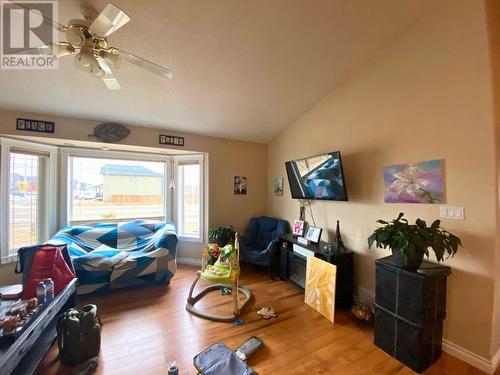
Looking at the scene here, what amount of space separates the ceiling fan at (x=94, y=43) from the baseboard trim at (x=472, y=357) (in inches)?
133

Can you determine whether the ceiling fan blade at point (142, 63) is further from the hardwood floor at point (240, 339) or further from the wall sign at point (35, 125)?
the hardwood floor at point (240, 339)

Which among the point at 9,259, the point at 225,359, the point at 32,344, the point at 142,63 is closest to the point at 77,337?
the point at 32,344

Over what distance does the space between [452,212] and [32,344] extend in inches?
132

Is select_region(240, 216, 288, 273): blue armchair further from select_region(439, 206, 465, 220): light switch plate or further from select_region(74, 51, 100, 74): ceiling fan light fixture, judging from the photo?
select_region(74, 51, 100, 74): ceiling fan light fixture

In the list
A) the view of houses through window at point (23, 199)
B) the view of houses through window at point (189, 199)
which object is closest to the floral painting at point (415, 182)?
the view of houses through window at point (189, 199)

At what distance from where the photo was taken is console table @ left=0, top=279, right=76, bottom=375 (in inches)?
49.4

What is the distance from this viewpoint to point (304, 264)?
2.96m

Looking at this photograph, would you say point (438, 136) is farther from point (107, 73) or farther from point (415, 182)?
point (107, 73)

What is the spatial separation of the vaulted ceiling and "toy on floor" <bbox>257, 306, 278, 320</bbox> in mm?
2701

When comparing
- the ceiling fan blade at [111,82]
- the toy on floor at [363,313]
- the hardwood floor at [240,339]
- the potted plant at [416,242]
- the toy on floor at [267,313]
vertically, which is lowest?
the hardwood floor at [240,339]

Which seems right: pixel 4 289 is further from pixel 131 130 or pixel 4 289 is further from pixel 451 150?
pixel 451 150

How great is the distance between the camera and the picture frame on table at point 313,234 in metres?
2.99

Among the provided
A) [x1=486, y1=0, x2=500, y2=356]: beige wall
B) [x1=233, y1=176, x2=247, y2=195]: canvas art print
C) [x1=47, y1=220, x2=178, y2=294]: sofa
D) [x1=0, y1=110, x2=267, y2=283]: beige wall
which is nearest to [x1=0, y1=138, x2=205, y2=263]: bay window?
[x1=0, y1=110, x2=267, y2=283]: beige wall

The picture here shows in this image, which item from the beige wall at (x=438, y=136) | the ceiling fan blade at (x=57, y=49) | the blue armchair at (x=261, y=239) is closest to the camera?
the ceiling fan blade at (x=57, y=49)
